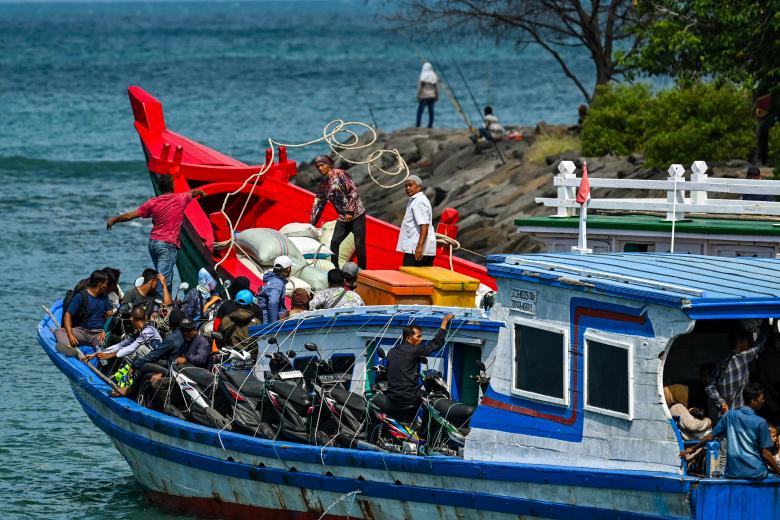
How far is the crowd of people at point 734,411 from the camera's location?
1102cm

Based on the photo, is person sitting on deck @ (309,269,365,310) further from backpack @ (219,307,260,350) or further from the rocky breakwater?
the rocky breakwater

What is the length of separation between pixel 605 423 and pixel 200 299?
278 inches

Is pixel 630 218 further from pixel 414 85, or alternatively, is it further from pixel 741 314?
pixel 414 85

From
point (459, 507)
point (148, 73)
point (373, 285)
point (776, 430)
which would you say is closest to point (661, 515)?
point (776, 430)

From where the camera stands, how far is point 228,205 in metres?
23.3

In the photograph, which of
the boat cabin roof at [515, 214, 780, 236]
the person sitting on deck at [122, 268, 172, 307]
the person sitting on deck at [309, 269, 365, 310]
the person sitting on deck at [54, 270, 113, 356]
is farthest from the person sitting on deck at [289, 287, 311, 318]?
the person sitting on deck at [54, 270, 113, 356]

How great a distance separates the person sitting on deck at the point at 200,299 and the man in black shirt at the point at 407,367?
14.8ft

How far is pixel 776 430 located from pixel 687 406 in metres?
0.91

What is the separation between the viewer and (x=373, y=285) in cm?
1565

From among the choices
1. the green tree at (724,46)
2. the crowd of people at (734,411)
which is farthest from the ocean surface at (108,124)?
the green tree at (724,46)

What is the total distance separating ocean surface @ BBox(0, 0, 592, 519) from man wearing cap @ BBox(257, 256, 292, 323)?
2.63 m

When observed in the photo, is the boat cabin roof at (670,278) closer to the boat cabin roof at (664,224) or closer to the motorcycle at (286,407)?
the boat cabin roof at (664,224)

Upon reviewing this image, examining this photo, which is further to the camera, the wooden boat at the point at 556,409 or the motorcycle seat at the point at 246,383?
the motorcycle seat at the point at 246,383

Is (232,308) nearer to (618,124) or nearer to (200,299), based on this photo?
(200,299)
